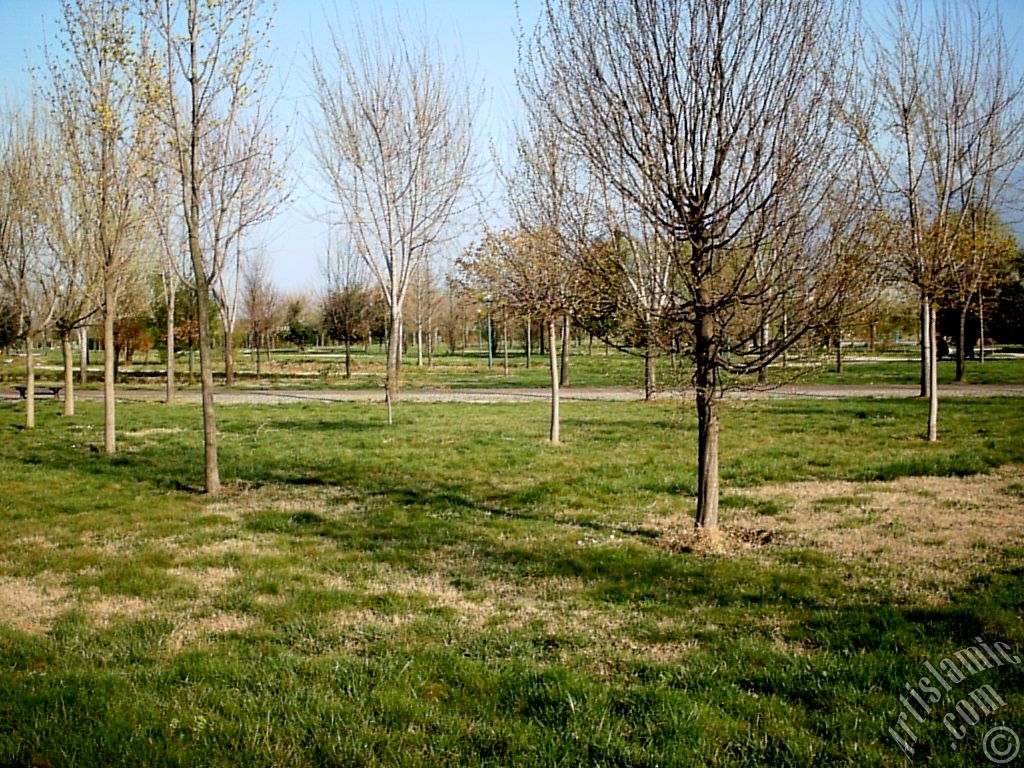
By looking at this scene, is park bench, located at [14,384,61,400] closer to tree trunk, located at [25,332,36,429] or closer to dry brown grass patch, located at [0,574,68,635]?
tree trunk, located at [25,332,36,429]

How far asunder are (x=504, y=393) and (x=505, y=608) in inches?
848

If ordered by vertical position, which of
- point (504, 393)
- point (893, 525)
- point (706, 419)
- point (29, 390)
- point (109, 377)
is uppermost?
point (109, 377)

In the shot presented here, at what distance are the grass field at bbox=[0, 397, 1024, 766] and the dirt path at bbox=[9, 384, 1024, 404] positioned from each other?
1076cm

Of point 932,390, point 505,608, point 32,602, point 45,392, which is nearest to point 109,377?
point 32,602

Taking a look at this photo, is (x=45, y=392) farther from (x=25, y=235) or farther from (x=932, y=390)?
(x=932, y=390)

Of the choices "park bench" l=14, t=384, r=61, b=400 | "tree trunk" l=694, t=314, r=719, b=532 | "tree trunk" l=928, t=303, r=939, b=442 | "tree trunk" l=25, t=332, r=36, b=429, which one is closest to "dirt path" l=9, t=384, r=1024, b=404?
"park bench" l=14, t=384, r=61, b=400

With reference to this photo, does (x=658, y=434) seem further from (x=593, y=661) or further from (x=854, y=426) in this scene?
(x=593, y=661)

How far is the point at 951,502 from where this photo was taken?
886 cm

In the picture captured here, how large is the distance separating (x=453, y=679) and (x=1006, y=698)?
9.16 feet

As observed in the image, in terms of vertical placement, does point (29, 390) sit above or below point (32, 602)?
above

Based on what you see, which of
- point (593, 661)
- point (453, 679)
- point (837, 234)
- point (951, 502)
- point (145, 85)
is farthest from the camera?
point (145, 85)

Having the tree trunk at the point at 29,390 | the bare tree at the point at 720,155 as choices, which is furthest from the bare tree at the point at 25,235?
the bare tree at the point at 720,155

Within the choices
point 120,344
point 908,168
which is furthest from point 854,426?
point 120,344

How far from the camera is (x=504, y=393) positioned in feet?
89.6
